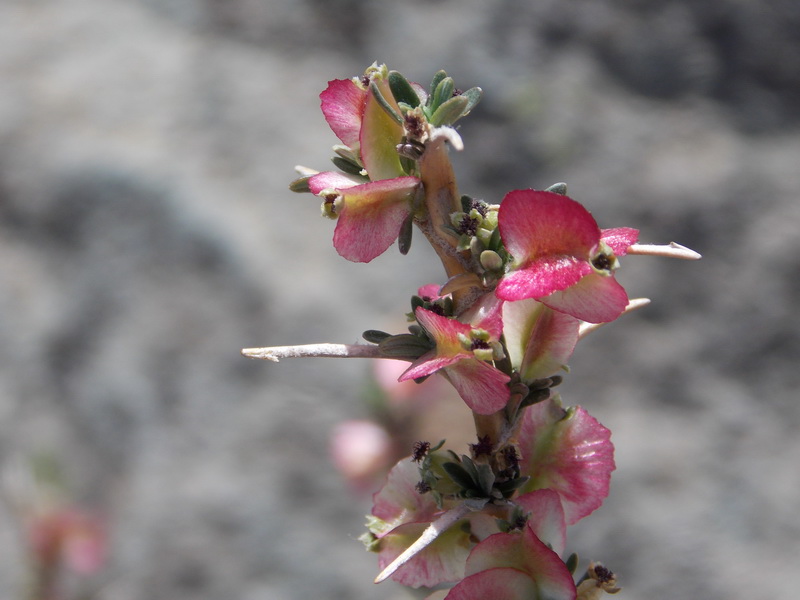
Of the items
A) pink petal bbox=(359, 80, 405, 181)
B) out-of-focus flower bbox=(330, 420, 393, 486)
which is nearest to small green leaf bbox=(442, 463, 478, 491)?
pink petal bbox=(359, 80, 405, 181)

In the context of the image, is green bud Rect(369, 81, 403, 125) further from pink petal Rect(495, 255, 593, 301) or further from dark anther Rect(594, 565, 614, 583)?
dark anther Rect(594, 565, 614, 583)

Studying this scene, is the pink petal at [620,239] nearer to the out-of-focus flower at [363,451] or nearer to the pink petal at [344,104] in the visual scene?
the pink petal at [344,104]

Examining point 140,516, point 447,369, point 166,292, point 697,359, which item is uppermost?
point 447,369

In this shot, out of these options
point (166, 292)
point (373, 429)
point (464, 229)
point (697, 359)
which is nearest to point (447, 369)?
point (464, 229)

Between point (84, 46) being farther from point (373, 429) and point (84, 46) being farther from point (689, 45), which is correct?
point (689, 45)

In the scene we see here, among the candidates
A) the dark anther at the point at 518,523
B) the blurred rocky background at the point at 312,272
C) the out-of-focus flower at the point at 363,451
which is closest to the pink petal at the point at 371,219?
the dark anther at the point at 518,523
